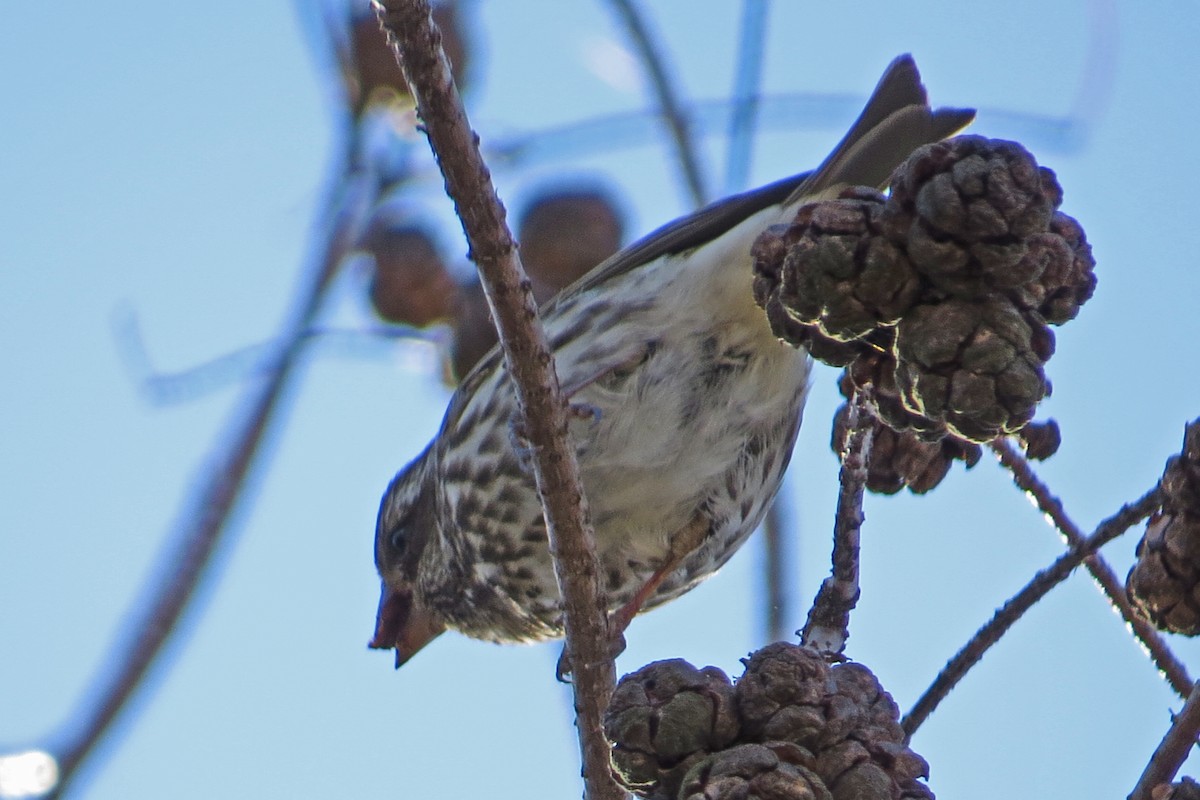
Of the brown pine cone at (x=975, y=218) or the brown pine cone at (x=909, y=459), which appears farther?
the brown pine cone at (x=909, y=459)

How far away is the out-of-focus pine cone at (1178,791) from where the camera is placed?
164 centimetres

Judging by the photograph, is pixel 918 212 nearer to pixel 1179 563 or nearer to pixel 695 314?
pixel 1179 563

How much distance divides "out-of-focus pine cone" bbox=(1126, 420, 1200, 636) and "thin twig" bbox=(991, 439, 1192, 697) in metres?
→ 0.18

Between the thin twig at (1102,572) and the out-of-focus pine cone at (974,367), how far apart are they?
51 cm

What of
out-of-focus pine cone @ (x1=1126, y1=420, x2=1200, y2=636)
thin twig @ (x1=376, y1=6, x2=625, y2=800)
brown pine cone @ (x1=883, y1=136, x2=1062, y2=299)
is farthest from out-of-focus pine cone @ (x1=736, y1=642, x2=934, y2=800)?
thin twig @ (x1=376, y1=6, x2=625, y2=800)

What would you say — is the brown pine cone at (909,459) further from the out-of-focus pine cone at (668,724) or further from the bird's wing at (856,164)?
the bird's wing at (856,164)

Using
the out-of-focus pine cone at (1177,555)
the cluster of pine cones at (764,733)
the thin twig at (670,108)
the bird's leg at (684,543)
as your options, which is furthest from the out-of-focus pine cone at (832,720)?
the thin twig at (670,108)

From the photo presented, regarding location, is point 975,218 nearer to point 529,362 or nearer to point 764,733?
point 764,733

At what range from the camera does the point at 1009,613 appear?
2197mm

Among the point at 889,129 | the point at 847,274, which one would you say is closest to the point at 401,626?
the point at 889,129

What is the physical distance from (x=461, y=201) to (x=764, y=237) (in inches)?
20.4

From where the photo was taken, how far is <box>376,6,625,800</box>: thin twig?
2.17 meters

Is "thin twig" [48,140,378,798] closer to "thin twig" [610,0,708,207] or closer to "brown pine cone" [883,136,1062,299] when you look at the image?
"thin twig" [610,0,708,207]

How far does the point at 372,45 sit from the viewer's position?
15.2 feet
